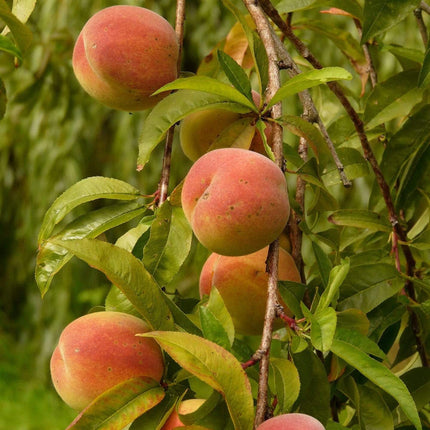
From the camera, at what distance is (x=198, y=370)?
15.3 inches

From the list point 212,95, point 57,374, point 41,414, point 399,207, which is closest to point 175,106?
point 212,95

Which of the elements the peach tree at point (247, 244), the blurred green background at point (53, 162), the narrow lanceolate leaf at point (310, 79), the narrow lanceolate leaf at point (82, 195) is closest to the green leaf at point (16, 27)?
the peach tree at point (247, 244)

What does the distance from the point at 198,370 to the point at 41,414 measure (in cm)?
257

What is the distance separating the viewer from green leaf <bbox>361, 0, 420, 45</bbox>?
1.92 ft

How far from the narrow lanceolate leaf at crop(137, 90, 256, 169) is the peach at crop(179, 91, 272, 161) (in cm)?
3

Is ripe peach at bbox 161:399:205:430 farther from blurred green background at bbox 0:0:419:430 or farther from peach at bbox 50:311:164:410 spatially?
blurred green background at bbox 0:0:419:430

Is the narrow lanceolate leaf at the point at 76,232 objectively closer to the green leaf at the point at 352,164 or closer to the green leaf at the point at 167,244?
the green leaf at the point at 167,244

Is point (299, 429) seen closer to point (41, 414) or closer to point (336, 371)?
point (336, 371)

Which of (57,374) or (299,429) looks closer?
(299,429)

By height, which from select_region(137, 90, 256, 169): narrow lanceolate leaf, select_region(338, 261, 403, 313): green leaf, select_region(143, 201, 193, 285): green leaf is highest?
select_region(137, 90, 256, 169): narrow lanceolate leaf

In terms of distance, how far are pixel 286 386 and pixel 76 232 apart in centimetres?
24

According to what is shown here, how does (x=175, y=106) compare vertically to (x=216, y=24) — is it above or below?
above

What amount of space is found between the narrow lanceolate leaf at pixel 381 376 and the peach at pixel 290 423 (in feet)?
0.19

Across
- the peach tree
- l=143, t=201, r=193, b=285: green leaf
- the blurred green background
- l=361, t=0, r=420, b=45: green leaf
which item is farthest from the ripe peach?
the blurred green background
